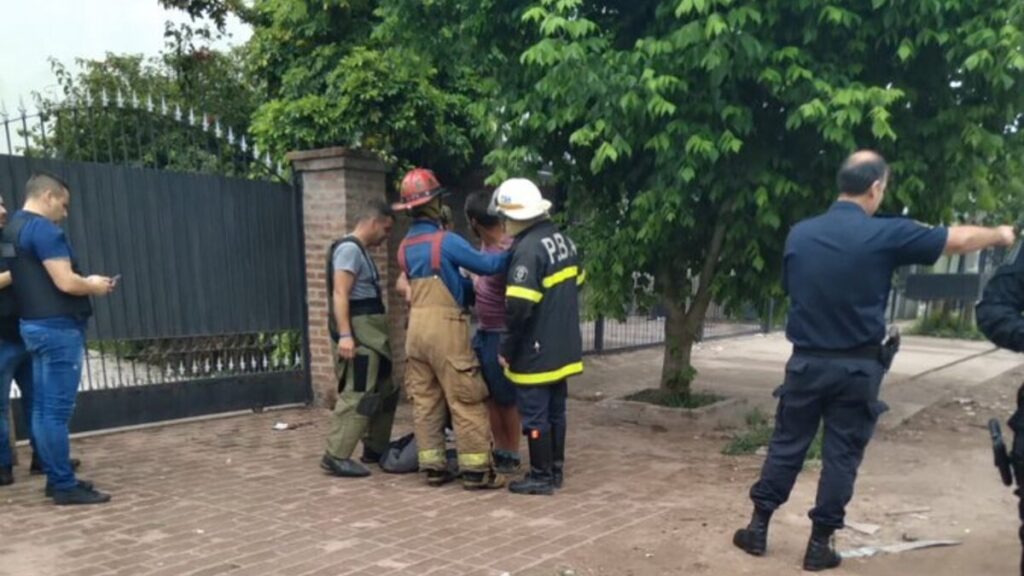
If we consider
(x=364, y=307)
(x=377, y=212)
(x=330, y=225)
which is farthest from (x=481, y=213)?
(x=330, y=225)

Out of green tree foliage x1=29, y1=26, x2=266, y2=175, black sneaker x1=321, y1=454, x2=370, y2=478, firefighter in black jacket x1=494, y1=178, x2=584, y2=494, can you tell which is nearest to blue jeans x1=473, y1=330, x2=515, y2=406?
firefighter in black jacket x1=494, y1=178, x2=584, y2=494

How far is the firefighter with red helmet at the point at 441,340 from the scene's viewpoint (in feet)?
16.3

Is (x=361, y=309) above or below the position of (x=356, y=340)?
above

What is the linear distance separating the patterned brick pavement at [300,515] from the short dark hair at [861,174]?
1982mm

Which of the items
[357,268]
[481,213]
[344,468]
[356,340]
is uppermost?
[481,213]

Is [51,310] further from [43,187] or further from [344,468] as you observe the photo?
[344,468]

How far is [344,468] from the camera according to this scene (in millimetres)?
5262

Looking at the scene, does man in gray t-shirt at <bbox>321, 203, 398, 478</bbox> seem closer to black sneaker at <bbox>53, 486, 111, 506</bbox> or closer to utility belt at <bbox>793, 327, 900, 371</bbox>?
black sneaker at <bbox>53, 486, 111, 506</bbox>

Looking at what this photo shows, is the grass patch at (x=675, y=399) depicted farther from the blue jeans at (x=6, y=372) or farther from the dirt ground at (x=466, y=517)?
the blue jeans at (x=6, y=372)

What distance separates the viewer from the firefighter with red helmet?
4969 mm

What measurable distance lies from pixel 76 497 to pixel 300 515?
129cm

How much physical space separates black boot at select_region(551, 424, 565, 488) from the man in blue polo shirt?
8.63ft

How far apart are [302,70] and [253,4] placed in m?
2.89

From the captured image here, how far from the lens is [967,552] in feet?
13.6
